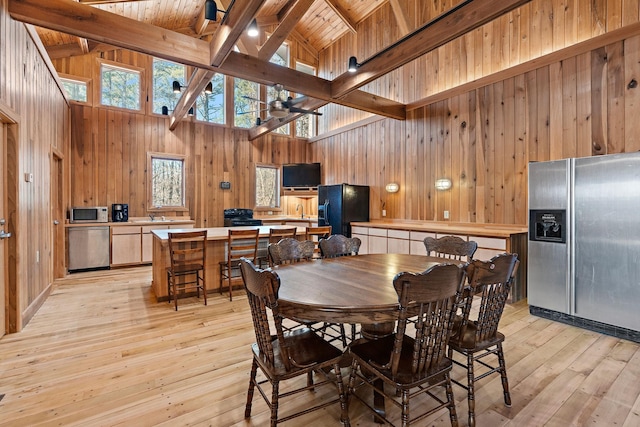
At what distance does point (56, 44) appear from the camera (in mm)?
5508

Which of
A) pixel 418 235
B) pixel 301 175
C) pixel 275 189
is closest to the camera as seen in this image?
pixel 418 235

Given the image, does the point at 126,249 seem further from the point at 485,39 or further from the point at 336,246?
the point at 485,39

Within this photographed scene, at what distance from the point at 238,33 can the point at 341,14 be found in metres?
4.46

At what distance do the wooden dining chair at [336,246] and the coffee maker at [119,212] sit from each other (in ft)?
16.0

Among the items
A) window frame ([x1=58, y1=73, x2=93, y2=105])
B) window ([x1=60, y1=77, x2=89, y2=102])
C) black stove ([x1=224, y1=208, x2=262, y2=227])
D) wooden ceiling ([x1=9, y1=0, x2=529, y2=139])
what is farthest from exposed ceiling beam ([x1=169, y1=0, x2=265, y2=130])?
black stove ([x1=224, y1=208, x2=262, y2=227])

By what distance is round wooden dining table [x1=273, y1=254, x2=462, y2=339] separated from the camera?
1.50m

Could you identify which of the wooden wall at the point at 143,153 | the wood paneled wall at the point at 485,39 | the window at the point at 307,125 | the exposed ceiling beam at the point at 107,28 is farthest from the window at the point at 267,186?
the exposed ceiling beam at the point at 107,28

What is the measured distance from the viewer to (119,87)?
249 inches

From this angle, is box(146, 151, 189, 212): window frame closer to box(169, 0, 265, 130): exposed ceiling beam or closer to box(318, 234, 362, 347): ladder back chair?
box(169, 0, 265, 130): exposed ceiling beam

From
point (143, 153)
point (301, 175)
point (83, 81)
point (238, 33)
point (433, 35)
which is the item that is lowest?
point (301, 175)

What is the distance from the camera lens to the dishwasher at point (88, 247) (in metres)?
5.45

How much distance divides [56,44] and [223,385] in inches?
262

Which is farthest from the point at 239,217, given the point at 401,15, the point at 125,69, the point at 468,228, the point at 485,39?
the point at 485,39

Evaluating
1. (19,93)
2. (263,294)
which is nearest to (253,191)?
(19,93)
